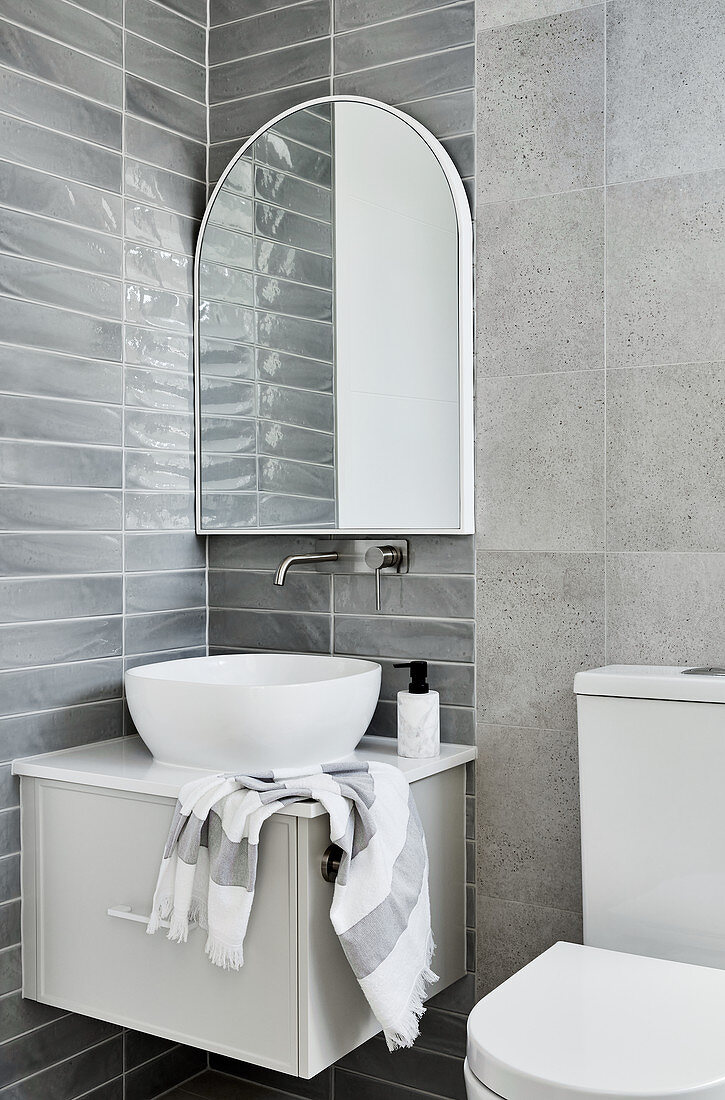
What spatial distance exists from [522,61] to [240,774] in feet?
4.34

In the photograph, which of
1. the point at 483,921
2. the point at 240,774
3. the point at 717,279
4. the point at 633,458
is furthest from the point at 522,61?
the point at 483,921

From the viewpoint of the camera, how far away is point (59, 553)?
1.86 meters

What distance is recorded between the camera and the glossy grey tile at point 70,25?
69.8 inches

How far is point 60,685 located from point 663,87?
146 cm

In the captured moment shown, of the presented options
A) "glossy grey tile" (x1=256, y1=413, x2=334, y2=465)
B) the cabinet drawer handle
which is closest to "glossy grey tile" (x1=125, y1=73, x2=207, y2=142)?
"glossy grey tile" (x1=256, y1=413, x2=334, y2=465)

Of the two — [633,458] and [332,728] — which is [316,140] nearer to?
[633,458]

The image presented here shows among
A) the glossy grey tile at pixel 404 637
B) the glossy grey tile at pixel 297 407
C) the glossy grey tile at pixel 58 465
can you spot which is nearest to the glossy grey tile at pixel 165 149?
the glossy grey tile at pixel 297 407

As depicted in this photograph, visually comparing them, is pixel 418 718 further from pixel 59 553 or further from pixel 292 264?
pixel 292 264

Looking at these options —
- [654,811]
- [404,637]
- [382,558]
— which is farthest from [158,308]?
[654,811]

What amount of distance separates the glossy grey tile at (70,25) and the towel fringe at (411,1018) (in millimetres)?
1676

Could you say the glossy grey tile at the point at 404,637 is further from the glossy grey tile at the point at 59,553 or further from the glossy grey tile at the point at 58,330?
the glossy grey tile at the point at 58,330

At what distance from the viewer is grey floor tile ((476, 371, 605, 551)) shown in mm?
1773

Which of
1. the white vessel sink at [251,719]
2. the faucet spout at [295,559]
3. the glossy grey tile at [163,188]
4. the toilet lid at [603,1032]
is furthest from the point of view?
the glossy grey tile at [163,188]

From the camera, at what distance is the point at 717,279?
5.43 feet
